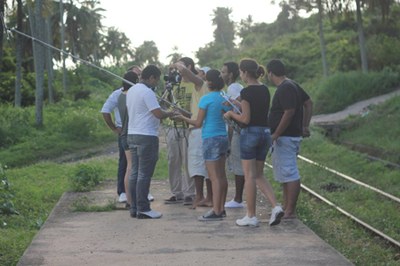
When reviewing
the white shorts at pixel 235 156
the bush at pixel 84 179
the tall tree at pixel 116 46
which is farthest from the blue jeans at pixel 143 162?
the tall tree at pixel 116 46

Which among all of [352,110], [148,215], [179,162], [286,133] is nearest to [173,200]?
[179,162]

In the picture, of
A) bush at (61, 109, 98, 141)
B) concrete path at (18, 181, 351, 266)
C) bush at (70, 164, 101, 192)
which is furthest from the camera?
bush at (61, 109, 98, 141)

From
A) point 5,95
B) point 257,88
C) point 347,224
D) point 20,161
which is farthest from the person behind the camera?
point 5,95

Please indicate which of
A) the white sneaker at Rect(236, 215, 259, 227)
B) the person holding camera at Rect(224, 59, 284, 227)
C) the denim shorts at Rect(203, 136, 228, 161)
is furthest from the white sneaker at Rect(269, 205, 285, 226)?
the denim shorts at Rect(203, 136, 228, 161)

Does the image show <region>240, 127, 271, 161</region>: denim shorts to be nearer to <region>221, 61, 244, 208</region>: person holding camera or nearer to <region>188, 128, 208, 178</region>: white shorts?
<region>221, 61, 244, 208</region>: person holding camera

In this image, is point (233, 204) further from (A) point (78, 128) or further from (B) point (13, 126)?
(A) point (78, 128)

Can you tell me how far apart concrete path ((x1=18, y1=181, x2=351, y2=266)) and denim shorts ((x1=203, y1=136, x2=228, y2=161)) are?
0.74 metres

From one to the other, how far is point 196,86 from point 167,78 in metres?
0.46

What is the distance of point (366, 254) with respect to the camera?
362 inches

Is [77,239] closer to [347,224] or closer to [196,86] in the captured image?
[196,86]

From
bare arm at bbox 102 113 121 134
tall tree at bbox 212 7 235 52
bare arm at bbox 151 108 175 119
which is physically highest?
tall tree at bbox 212 7 235 52

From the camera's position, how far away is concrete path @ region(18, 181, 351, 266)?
24.0ft

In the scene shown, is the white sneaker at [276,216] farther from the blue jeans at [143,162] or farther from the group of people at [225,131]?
the blue jeans at [143,162]

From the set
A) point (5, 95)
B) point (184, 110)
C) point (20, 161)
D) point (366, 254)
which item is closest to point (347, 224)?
point (366, 254)
